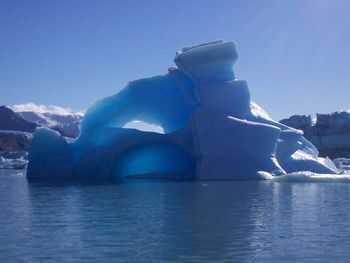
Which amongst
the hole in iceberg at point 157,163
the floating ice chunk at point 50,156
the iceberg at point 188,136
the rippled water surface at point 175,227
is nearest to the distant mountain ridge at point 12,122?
the hole in iceberg at point 157,163

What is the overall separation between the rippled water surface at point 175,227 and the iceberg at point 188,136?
19.9 ft

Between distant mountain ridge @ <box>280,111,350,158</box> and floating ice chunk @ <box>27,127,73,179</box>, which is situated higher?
distant mountain ridge @ <box>280,111,350,158</box>

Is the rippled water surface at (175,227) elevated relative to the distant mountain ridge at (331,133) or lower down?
lower down

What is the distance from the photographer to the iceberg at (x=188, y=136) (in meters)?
21.0

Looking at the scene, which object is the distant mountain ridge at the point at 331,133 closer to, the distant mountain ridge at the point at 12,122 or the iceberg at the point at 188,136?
the iceberg at the point at 188,136

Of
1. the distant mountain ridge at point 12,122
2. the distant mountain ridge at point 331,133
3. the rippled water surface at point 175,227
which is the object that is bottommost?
the rippled water surface at point 175,227

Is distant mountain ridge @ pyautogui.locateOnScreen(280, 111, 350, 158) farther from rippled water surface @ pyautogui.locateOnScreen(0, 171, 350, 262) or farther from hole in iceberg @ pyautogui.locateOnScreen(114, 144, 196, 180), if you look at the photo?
rippled water surface @ pyautogui.locateOnScreen(0, 171, 350, 262)

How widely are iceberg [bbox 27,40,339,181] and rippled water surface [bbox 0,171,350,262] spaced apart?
19.9 feet

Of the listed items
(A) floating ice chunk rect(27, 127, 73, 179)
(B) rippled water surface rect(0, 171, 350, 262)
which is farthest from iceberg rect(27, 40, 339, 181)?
(B) rippled water surface rect(0, 171, 350, 262)

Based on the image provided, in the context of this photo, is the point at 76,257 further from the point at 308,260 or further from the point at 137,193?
the point at 137,193

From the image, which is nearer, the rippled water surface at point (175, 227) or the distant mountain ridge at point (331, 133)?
the rippled water surface at point (175, 227)

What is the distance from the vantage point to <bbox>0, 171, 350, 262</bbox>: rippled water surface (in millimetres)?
6945

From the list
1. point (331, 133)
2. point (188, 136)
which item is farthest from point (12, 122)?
point (188, 136)

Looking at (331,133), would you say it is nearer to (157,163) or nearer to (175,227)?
(157,163)
